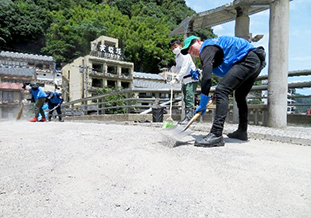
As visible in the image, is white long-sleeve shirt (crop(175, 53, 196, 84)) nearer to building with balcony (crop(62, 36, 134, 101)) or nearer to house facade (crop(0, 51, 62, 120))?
house facade (crop(0, 51, 62, 120))

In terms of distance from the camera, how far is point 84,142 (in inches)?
110

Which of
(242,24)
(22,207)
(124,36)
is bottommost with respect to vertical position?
(22,207)

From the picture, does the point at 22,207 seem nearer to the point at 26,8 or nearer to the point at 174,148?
the point at 174,148

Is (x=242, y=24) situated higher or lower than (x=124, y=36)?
lower

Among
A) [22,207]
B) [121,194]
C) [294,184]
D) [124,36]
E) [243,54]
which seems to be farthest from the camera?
[124,36]

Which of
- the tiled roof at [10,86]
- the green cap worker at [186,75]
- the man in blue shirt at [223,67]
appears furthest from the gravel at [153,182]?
the tiled roof at [10,86]

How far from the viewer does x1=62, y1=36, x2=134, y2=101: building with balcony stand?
3438cm

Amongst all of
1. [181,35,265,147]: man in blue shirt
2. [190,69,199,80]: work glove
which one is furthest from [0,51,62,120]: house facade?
[181,35,265,147]: man in blue shirt

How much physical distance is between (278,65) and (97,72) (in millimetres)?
33270

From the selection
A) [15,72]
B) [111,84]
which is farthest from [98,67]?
[15,72]

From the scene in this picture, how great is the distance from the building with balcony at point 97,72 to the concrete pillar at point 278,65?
31107 millimetres

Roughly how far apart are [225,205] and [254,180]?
44cm

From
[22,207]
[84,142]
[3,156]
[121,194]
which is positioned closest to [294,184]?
[121,194]

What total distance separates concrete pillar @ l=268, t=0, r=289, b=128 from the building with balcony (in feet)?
102
